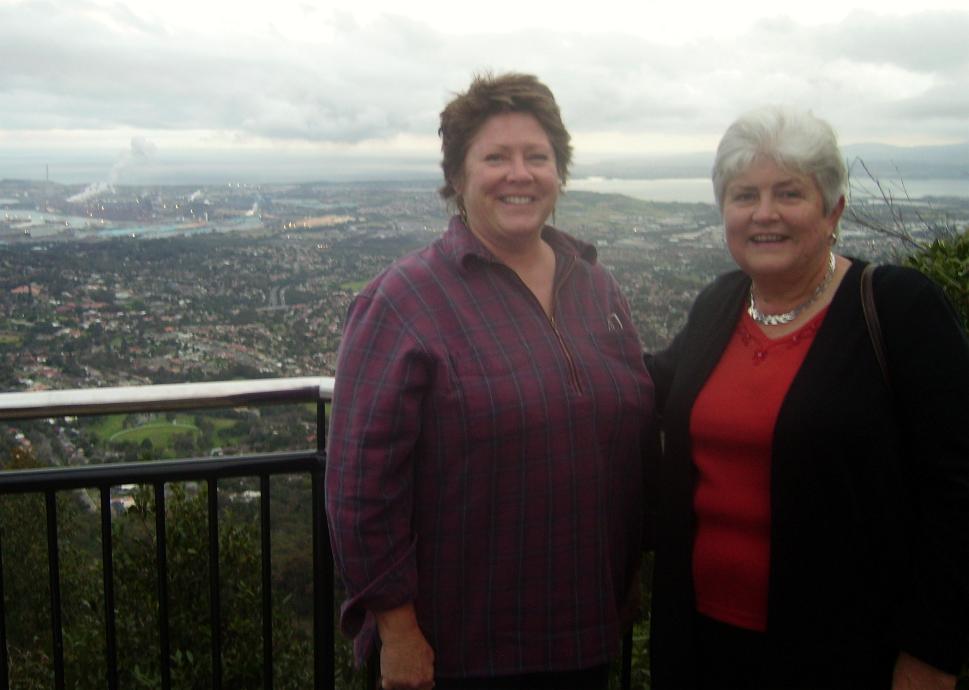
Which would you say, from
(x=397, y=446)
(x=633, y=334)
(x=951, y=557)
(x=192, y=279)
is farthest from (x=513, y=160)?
(x=192, y=279)

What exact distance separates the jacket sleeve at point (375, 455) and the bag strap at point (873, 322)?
942mm

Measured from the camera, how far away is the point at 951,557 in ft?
5.73

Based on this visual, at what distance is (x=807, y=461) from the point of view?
1.80 metres

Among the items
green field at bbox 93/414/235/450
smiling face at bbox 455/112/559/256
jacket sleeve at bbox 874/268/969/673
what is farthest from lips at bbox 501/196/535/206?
green field at bbox 93/414/235/450

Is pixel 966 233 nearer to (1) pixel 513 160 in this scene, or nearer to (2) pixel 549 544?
(1) pixel 513 160

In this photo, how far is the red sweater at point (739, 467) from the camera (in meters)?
1.90

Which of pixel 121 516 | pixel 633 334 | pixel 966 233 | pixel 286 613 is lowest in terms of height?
pixel 286 613

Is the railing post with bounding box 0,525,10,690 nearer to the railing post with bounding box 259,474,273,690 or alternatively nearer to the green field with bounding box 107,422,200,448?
the green field with bounding box 107,422,200,448

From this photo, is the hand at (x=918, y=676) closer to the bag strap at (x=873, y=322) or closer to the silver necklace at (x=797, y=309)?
the bag strap at (x=873, y=322)

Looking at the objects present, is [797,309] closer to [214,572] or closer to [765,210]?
[765,210]

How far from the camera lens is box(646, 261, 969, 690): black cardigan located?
1.72m

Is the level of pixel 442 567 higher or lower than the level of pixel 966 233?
→ lower

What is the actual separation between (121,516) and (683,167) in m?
2.53

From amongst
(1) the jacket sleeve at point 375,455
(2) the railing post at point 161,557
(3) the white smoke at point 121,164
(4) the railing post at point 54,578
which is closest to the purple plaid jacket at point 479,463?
(1) the jacket sleeve at point 375,455
